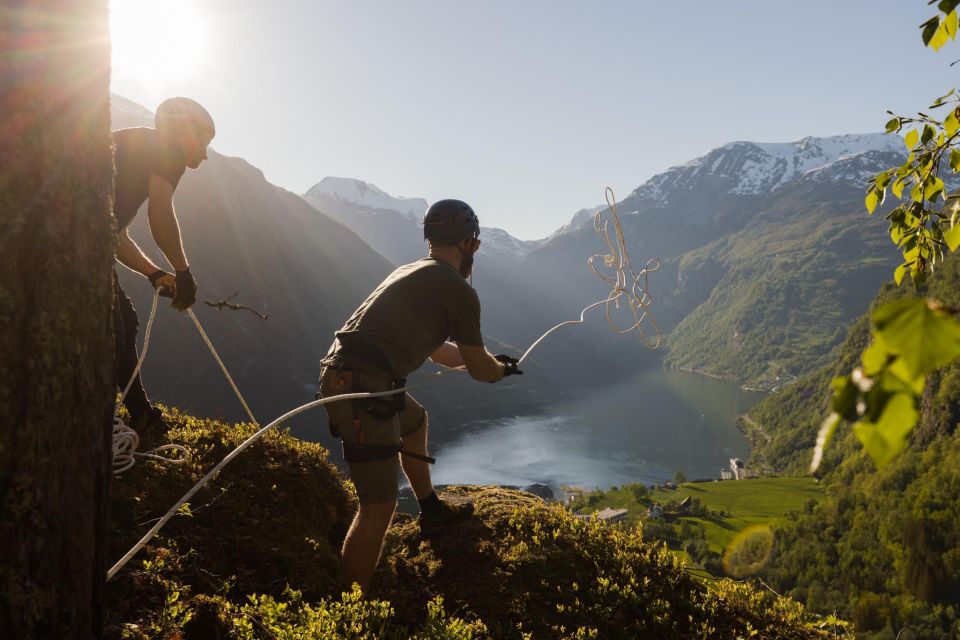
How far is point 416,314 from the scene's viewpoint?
431 centimetres

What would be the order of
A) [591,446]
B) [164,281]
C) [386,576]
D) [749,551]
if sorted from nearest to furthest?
[386,576] → [164,281] → [749,551] → [591,446]

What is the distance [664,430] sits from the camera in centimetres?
16325

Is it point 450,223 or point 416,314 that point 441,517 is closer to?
point 416,314

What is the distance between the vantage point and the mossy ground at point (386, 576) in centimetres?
322

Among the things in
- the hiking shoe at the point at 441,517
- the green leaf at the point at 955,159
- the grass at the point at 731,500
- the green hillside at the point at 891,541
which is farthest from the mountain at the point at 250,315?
the green leaf at the point at 955,159

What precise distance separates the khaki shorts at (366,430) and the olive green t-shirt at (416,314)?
0.25 meters

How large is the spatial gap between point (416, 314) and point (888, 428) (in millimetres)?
3633

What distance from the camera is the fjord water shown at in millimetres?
112625

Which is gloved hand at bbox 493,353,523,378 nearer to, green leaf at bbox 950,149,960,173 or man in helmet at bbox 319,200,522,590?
man in helmet at bbox 319,200,522,590

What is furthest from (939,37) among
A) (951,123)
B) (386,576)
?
(386,576)

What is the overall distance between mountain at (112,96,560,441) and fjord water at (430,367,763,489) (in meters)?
14.9

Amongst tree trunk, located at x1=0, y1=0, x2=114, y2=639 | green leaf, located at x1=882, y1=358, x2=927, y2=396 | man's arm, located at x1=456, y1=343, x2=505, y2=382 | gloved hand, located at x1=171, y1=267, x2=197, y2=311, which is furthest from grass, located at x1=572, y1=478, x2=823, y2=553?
green leaf, located at x1=882, y1=358, x2=927, y2=396

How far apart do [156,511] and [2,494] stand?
10.8 ft

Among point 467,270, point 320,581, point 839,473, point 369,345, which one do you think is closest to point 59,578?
point 369,345
